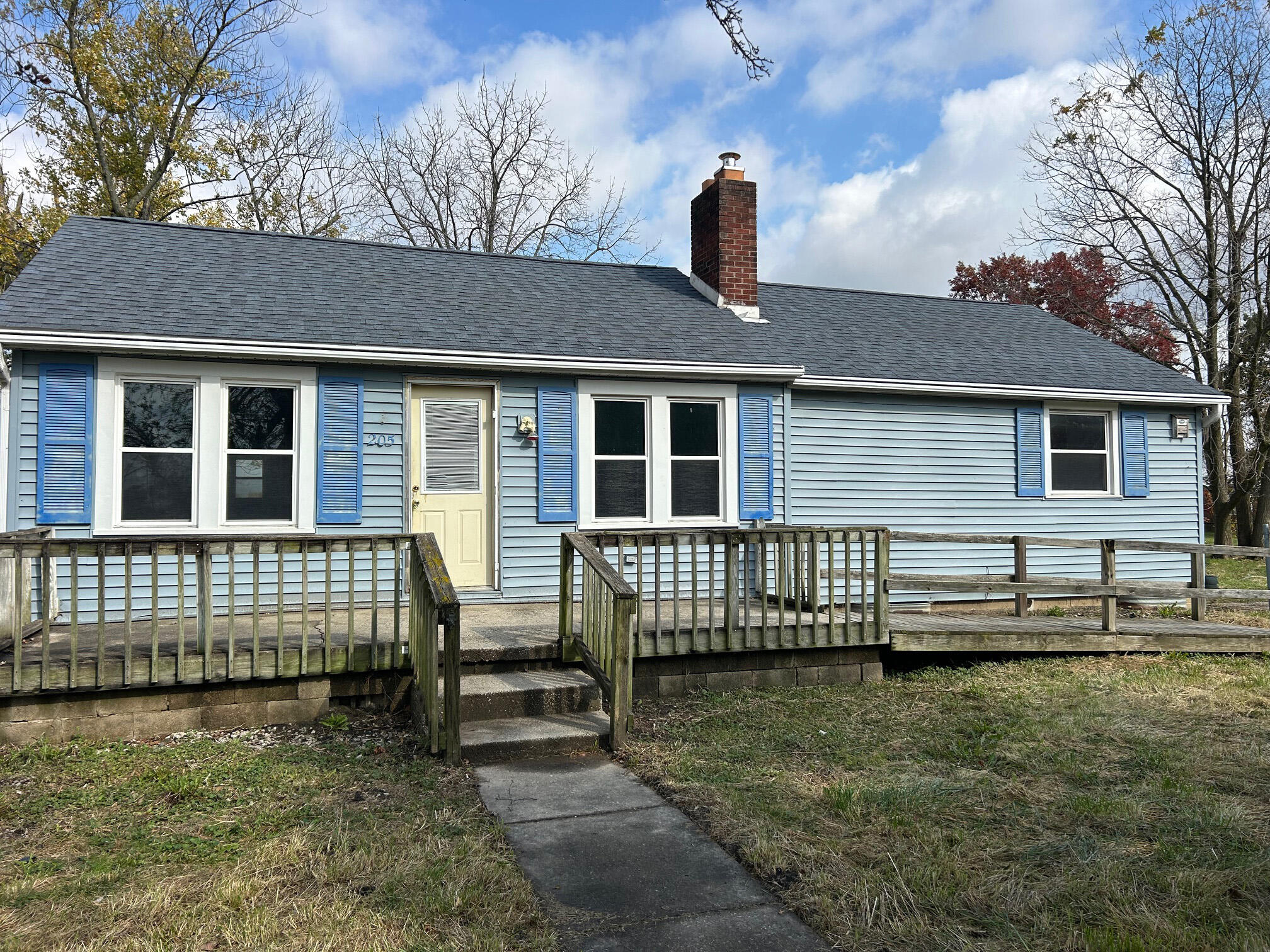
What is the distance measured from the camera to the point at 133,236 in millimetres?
9734

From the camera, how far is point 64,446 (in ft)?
24.1

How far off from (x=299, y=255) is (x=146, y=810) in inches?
289

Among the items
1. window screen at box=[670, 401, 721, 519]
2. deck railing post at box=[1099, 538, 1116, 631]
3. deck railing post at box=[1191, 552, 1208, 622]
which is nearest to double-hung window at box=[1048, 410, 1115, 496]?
deck railing post at box=[1191, 552, 1208, 622]

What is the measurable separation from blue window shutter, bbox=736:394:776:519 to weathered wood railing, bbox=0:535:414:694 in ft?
11.9

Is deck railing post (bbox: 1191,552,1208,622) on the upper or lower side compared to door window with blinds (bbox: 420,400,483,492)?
lower

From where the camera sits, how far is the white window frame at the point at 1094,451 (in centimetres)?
1116

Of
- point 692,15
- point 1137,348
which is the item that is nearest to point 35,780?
point 692,15

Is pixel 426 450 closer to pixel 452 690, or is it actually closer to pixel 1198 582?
pixel 452 690

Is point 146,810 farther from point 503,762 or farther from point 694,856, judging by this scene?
point 694,856

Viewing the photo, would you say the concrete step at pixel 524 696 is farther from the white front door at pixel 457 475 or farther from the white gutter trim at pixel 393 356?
the white gutter trim at pixel 393 356

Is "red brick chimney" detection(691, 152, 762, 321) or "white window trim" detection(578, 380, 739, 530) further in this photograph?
"red brick chimney" detection(691, 152, 762, 321)

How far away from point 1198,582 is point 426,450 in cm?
857

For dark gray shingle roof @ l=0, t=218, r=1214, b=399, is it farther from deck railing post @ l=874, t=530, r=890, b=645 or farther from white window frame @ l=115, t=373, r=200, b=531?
deck railing post @ l=874, t=530, r=890, b=645

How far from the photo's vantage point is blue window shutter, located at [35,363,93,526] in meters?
7.28
